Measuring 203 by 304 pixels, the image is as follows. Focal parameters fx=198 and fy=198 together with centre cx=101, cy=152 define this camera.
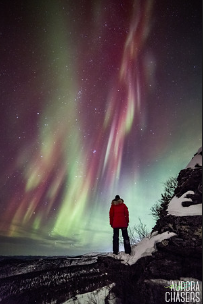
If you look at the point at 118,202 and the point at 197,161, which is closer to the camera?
the point at 118,202

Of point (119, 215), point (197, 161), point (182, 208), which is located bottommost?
point (119, 215)

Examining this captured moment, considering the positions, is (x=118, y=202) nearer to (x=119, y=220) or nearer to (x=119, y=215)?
(x=119, y=215)

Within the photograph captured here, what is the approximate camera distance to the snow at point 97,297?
687cm

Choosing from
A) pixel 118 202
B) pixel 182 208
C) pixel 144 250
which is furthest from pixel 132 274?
pixel 182 208

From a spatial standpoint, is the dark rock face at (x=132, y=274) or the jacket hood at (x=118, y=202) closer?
the dark rock face at (x=132, y=274)

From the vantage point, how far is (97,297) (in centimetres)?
700

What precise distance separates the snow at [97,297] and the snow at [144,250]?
110 centimetres

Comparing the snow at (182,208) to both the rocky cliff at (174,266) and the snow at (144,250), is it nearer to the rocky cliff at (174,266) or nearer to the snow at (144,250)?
the rocky cliff at (174,266)

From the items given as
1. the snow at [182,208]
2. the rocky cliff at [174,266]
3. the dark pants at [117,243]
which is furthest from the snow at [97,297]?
the snow at [182,208]

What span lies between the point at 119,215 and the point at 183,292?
3421 millimetres

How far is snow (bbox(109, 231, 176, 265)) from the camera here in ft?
25.3

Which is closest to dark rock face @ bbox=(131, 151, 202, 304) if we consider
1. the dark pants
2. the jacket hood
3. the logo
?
the logo

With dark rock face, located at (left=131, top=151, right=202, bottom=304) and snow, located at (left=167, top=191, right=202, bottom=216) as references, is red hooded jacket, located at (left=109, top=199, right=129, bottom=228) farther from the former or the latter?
snow, located at (left=167, top=191, right=202, bottom=216)

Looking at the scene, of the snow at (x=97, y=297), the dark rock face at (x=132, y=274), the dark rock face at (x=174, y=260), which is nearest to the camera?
the dark rock face at (x=174, y=260)
